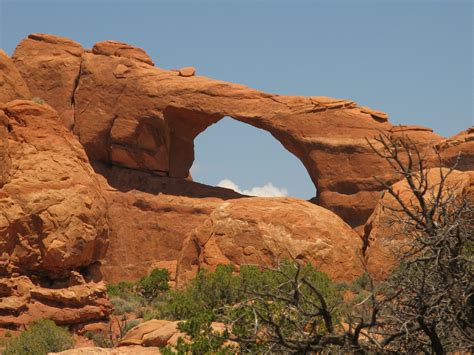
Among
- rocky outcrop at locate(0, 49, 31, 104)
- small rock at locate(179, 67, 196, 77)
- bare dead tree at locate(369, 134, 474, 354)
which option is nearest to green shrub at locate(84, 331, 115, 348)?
rocky outcrop at locate(0, 49, 31, 104)

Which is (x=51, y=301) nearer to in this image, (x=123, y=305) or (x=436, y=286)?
(x=123, y=305)

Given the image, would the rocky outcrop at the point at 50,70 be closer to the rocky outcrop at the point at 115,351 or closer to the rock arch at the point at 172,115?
the rock arch at the point at 172,115

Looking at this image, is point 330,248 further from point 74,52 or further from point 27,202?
point 74,52

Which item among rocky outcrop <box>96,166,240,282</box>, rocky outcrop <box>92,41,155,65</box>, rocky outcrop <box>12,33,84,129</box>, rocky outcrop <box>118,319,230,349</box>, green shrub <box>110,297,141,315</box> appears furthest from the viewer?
rocky outcrop <box>92,41,155,65</box>

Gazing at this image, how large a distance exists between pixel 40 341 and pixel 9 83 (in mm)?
9479

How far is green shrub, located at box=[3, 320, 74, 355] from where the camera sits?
18.5 meters

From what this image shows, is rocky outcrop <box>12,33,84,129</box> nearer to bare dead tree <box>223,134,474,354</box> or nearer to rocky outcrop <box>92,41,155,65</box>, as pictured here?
rocky outcrop <box>92,41,155,65</box>

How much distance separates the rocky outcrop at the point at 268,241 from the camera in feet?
91.7

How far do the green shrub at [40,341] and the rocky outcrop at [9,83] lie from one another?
24.5 feet

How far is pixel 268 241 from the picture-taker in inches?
1112

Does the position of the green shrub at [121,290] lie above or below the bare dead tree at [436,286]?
below

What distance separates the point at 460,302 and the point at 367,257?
19866 mm

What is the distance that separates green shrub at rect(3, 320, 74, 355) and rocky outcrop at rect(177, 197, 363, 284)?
25.4 ft

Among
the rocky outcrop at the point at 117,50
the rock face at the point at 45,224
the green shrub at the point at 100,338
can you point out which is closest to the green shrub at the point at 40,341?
the green shrub at the point at 100,338
